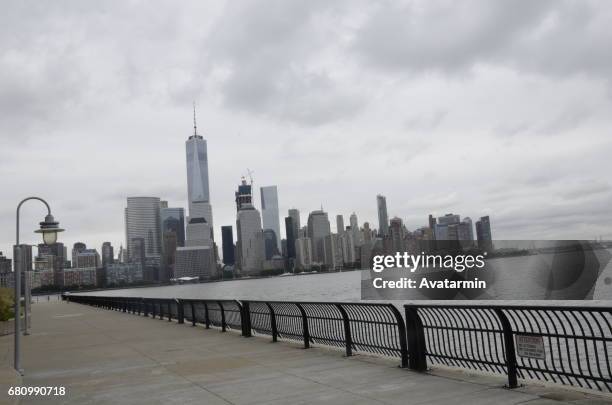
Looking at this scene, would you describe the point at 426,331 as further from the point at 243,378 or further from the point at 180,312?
the point at 180,312

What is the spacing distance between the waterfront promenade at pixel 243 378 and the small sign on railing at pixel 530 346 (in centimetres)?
48

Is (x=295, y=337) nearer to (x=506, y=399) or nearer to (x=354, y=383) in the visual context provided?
(x=354, y=383)

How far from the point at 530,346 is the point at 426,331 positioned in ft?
6.86

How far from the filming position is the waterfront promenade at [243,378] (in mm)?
8477

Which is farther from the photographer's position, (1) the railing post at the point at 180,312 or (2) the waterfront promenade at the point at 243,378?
(1) the railing post at the point at 180,312

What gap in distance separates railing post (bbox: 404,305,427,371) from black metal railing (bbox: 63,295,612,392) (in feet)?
0.06

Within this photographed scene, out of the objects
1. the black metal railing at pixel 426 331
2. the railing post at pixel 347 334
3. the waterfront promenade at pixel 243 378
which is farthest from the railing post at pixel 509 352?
the railing post at pixel 347 334

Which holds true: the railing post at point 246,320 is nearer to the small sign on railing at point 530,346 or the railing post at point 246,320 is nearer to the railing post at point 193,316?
the railing post at point 193,316

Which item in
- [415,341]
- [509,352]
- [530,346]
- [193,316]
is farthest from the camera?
[193,316]

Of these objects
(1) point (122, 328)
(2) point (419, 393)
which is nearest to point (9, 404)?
(2) point (419, 393)

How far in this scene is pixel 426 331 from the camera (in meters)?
10.2

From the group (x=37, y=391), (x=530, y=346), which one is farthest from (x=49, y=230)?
(x=530, y=346)

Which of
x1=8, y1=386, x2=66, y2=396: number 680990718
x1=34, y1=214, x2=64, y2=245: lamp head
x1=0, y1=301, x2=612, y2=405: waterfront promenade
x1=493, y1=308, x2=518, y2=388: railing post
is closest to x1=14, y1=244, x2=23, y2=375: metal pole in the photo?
x1=0, y1=301, x2=612, y2=405: waterfront promenade

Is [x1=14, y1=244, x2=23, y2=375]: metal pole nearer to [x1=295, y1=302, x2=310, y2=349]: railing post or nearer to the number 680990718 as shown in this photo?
the number 680990718
